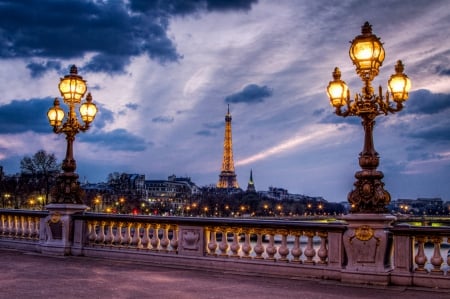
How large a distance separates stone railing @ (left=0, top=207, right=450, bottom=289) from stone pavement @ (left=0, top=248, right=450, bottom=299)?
439 millimetres

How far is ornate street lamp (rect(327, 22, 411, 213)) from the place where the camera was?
Result: 42.7 ft

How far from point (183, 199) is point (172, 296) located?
621 feet

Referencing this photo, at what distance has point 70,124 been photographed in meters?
19.2

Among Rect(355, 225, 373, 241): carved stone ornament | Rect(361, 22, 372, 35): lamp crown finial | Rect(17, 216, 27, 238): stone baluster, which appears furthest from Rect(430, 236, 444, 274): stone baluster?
Rect(17, 216, 27, 238): stone baluster

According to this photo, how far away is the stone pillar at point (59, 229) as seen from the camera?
711 inches

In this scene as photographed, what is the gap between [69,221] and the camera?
18.2 meters

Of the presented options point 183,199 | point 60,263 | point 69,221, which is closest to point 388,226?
point 60,263

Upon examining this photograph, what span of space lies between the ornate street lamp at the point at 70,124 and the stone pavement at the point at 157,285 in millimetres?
4012

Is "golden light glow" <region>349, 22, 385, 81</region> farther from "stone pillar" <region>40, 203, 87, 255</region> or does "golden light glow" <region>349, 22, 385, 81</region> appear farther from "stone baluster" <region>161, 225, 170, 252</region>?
"stone pillar" <region>40, 203, 87, 255</region>

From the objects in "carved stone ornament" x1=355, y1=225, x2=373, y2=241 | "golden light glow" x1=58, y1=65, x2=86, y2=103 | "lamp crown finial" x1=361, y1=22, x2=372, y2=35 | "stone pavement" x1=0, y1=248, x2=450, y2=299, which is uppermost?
"lamp crown finial" x1=361, y1=22, x2=372, y2=35

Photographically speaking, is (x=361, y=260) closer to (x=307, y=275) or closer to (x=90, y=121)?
(x=307, y=275)

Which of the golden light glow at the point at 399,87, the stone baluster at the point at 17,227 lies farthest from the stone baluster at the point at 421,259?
the stone baluster at the point at 17,227

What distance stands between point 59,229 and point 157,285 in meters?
7.24

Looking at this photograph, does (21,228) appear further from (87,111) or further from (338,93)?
(338,93)
